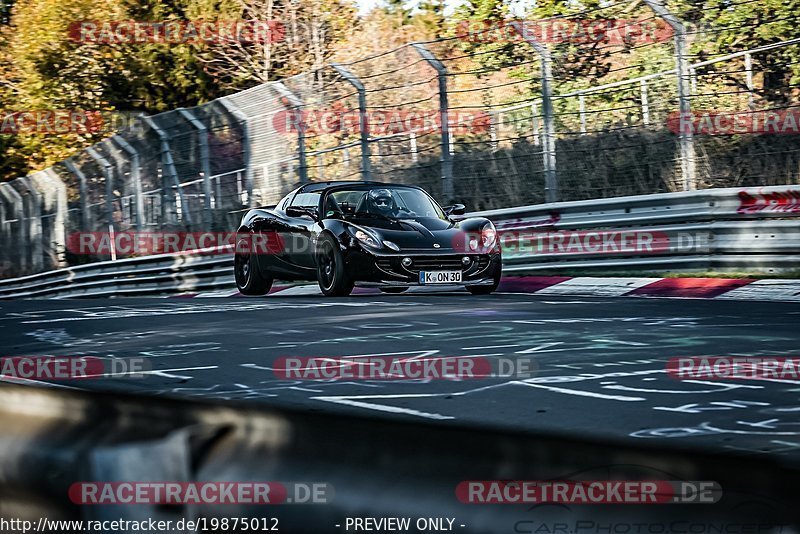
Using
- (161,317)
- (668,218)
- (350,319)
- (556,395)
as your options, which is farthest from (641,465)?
(668,218)

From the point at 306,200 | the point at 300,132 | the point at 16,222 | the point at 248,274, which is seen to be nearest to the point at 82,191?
the point at 16,222

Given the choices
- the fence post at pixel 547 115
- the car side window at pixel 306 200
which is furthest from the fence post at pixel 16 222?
the fence post at pixel 547 115

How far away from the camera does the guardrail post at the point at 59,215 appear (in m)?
25.5

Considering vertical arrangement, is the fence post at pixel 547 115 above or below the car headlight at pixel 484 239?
above

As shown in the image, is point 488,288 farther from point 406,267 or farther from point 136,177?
point 136,177

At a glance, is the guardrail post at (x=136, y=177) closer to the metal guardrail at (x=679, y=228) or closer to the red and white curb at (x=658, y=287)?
the metal guardrail at (x=679, y=228)

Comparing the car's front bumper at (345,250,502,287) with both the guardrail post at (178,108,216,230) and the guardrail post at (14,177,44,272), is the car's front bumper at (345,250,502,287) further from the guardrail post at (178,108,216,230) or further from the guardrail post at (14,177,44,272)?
the guardrail post at (14,177,44,272)

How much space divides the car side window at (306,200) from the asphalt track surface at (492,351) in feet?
4.73

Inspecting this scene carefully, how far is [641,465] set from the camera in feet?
6.75

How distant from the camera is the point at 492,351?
713 cm

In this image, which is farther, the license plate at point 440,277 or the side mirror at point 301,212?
the side mirror at point 301,212

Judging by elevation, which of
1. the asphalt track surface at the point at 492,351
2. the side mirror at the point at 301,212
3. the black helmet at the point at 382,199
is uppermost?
the black helmet at the point at 382,199

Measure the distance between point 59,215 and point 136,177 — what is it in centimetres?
450

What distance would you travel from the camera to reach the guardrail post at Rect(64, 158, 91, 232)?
24312 mm
